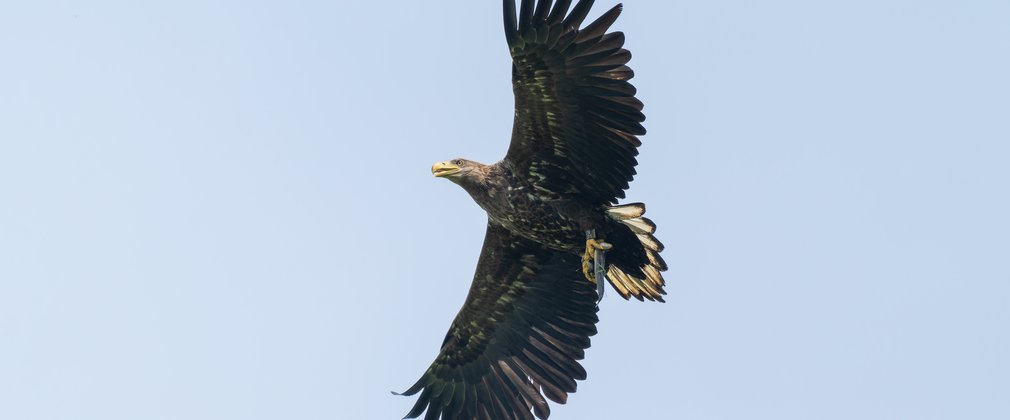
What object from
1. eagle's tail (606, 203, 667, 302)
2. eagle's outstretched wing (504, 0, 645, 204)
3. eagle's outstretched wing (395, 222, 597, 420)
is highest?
eagle's outstretched wing (504, 0, 645, 204)

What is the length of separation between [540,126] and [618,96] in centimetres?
97

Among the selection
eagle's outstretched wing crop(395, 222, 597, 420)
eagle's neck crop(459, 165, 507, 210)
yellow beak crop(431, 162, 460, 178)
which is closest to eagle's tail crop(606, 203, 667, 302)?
eagle's outstretched wing crop(395, 222, 597, 420)

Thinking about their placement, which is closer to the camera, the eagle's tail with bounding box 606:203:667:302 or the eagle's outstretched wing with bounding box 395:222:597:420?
the eagle's tail with bounding box 606:203:667:302

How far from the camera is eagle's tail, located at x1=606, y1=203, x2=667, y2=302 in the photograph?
51.3 feet

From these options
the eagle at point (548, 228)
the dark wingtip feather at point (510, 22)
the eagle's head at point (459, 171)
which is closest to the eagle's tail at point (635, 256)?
the eagle at point (548, 228)

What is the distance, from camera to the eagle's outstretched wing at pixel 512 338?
55.9ft

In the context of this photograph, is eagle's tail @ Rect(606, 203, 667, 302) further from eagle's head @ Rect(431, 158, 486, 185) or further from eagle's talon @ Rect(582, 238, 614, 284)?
eagle's head @ Rect(431, 158, 486, 185)

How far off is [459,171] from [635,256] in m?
2.01

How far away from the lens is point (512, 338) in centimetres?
1755

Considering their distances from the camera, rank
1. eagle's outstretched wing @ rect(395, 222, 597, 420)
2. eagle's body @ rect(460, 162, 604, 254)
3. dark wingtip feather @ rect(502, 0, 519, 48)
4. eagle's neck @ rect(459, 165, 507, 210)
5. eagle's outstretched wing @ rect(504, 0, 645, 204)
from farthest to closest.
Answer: eagle's outstretched wing @ rect(395, 222, 597, 420), eagle's neck @ rect(459, 165, 507, 210), eagle's body @ rect(460, 162, 604, 254), dark wingtip feather @ rect(502, 0, 519, 48), eagle's outstretched wing @ rect(504, 0, 645, 204)

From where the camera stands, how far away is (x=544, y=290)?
17.2m

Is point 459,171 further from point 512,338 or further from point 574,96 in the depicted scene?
point 512,338

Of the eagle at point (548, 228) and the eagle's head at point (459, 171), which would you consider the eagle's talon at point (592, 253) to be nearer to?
the eagle at point (548, 228)

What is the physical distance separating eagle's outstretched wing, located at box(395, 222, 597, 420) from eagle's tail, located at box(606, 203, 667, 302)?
1.82 feet
